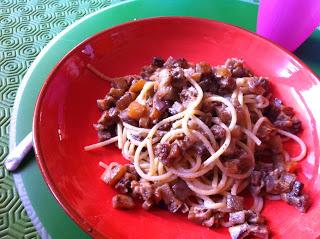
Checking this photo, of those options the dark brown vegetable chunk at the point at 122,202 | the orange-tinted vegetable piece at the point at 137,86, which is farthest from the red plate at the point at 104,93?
the orange-tinted vegetable piece at the point at 137,86

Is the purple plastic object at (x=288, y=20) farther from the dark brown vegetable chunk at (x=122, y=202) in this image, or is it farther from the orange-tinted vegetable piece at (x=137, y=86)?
the dark brown vegetable chunk at (x=122, y=202)

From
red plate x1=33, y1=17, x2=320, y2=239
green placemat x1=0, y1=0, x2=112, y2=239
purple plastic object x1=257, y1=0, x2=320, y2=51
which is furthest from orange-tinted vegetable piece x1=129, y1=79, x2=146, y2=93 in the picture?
purple plastic object x1=257, y1=0, x2=320, y2=51

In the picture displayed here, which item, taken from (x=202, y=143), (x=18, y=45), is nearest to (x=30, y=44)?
(x=18, y=45)

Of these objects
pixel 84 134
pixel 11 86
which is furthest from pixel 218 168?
pixel 11 86

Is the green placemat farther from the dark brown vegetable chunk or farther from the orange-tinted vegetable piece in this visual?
the orange-tinted vegetable piece

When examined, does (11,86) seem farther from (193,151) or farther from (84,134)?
(193,151)
